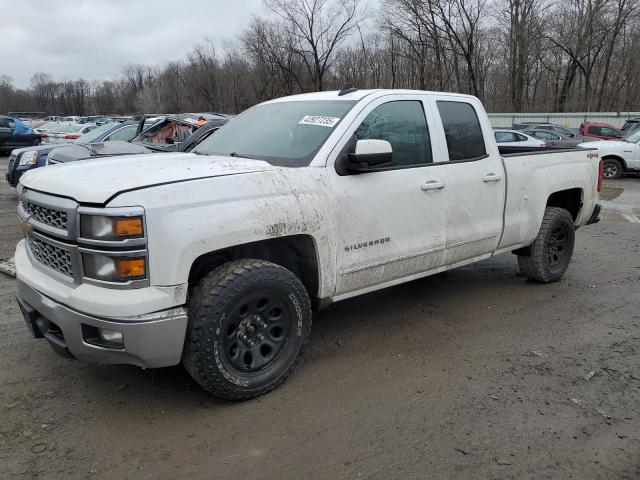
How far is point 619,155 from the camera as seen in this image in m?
16.7

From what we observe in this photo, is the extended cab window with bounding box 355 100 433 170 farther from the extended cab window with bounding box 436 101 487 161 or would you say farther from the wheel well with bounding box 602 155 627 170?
the wheel well with bounding box 602 155 627 170

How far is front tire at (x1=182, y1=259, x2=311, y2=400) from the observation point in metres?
3.06

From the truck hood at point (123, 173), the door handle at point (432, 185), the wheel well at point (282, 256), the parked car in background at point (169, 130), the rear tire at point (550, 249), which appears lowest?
the rear tire at point (550, 249)

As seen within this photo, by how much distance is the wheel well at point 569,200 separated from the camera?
6.07 m

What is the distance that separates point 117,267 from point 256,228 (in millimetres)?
808

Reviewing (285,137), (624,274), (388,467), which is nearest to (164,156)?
(285,137)

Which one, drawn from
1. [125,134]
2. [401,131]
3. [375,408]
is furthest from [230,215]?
[125,134]

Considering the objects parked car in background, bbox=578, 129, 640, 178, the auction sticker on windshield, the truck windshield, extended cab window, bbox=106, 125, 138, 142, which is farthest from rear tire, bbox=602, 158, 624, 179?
the auction sticker on windshield

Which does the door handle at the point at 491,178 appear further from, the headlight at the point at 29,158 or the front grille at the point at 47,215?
the headlight at the point at 29,158

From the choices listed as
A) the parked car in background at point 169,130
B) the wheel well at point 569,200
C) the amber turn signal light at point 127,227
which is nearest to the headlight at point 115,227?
the amber turn signal light at point 127,227

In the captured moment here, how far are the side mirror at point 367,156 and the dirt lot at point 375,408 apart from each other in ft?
4.71

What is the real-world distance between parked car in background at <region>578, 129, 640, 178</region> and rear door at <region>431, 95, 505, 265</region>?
1337cm

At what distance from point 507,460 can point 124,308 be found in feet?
7.11

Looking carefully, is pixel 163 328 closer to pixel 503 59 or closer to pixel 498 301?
pixel 498 301
